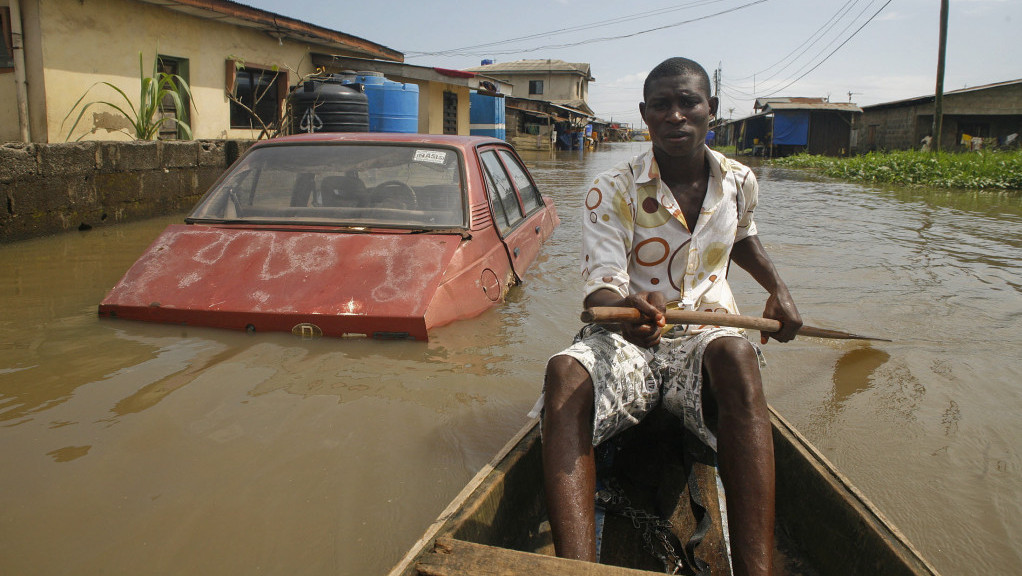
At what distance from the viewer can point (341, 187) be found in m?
4.36

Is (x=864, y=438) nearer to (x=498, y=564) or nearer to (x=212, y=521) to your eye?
(x=498, y=564)

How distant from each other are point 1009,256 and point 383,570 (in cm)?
788

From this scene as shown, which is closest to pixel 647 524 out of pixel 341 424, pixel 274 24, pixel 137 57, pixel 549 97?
pixel 341 424

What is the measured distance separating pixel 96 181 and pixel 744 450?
7.77 meters

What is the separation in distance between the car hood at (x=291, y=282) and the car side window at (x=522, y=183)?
194 cm

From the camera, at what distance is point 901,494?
267 cm

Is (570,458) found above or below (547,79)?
below

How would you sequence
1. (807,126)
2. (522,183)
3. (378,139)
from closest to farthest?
(378,139) < (522,183) < (807,126)

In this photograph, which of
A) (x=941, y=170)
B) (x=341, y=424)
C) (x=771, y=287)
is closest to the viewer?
(x=771, y=287)

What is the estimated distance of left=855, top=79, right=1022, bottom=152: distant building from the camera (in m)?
23.3

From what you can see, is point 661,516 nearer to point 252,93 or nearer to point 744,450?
point 744,450

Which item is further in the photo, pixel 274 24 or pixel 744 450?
pixel 274 24

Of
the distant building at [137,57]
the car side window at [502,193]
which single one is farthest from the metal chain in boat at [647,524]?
the distant building at [137,57]

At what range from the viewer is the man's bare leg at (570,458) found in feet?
5.72
